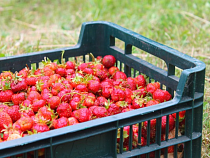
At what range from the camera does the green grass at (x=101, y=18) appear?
2.92 metres

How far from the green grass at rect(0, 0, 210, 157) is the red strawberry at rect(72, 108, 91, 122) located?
1043 millimetres

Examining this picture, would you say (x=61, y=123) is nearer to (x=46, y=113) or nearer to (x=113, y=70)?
(x=46, y=113)

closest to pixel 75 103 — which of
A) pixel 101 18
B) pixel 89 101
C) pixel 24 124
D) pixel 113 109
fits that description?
pixel 89 101

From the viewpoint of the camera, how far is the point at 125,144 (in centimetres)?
139

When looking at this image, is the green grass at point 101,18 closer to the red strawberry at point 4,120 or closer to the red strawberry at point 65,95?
the red strawberry at point 65,95

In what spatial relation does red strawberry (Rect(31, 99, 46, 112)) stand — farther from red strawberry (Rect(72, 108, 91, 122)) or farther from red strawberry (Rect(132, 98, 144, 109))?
red strawberry (Rect(132, 98, 144, 109))

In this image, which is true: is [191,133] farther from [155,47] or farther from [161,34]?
[161,34]

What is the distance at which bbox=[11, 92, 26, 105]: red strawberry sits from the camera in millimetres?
1651

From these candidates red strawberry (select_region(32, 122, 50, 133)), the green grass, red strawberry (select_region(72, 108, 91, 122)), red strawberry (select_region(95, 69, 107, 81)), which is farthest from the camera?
the green grass

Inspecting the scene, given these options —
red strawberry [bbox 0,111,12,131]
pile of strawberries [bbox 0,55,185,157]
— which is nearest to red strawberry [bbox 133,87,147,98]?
pile of strawberries [bbox 0,55,185,157]

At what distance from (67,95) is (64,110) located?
0.40ft

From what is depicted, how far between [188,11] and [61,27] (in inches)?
47.1

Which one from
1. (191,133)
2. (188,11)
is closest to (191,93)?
(191,133)

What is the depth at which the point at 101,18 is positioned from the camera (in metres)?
3.55
